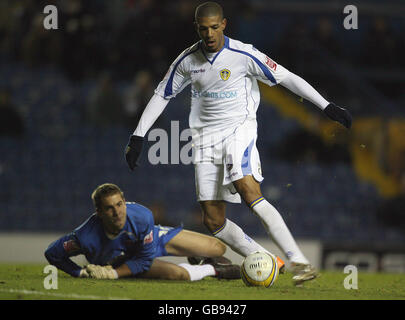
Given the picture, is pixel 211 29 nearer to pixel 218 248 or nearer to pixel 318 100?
pixel 318 100

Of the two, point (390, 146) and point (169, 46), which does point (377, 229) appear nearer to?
point (390, 146)

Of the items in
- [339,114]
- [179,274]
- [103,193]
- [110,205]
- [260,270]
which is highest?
[339,114]

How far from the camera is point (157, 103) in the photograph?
605 centimetres

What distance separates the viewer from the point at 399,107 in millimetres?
14180

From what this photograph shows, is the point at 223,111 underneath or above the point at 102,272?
above

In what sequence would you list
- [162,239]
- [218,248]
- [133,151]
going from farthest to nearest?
[218,248] → [162,239] → [133,151]

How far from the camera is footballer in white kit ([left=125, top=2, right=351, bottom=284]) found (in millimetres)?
5625

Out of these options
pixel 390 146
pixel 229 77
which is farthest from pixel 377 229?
pixel 229 77

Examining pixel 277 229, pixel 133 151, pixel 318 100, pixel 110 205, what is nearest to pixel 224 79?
pixel 318 100

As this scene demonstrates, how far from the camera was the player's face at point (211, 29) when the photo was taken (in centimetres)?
553

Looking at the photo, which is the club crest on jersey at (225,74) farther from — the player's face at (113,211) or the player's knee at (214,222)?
the player's face at (113,211)

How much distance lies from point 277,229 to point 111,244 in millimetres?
1547

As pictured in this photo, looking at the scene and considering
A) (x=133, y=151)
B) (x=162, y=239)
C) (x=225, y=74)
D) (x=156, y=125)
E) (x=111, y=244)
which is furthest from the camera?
(x=156, y=125)

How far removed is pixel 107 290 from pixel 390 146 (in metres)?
7.60
